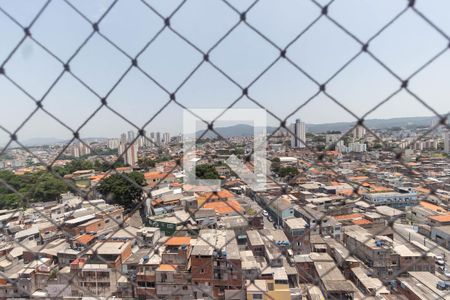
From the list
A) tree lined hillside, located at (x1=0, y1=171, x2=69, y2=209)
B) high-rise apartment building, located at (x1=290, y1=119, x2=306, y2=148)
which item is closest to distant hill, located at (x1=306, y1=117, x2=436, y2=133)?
high-rise apartment building, located at (x1=290, y1=119, x2=306, y2=148)

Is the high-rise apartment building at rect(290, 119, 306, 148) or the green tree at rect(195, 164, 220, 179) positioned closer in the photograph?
the high-rise apartment building at rect(290, 119, 306, 148)

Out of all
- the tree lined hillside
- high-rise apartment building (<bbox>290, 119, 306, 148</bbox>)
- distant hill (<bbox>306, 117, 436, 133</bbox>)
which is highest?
distant hill (<bbox>306, 117, 436, 133</bbox>)

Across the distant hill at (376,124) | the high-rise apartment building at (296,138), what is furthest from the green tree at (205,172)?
the high-rise apartment building at (296,138)

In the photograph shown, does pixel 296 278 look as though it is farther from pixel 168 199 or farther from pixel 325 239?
pixel 168 199

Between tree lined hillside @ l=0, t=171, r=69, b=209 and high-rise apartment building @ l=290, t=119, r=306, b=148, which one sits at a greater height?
high-rise apartment building @ l=290, t=119, r=306, b=148

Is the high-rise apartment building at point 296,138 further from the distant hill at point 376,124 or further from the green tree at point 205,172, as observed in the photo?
the green tree at point 205,172

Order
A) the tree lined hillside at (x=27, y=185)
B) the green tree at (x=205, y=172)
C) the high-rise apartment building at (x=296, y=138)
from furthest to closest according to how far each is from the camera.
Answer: the green tree at (x=205, y=172), the tree lined hillside at (x=27, y=185), the high-rise apartment building at (x=296, y=138)

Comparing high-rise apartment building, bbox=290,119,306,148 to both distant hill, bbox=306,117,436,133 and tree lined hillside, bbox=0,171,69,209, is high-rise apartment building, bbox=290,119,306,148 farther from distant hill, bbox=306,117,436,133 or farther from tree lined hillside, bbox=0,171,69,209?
tree lined hillside, bbox=0,171,69,209

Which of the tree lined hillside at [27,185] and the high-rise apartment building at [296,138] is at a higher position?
the high-rise apartment building at [296,138]

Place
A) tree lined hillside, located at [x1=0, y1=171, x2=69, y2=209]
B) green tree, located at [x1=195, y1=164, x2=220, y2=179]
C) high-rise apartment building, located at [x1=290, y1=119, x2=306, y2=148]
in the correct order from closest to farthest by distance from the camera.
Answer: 1. high-rise apartment building, located at [x1=290, y1=119, x2=306, y2=148]
2. tree lined hillside, located at [x1=0, y1=171, x2=69, y2=209]
3. green tree, located at [x1=195, y1=164, x2=220, y2=179]

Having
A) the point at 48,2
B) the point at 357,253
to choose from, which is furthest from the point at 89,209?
the point at 48,2

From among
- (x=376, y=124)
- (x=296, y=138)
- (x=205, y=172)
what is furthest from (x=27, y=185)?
(x=296, y=138)
